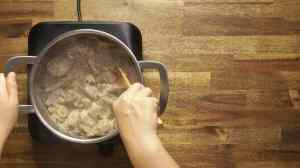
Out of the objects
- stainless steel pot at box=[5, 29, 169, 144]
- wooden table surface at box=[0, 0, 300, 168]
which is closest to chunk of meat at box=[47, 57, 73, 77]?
stainless steel pot at box=[5, 29, 169, 144]

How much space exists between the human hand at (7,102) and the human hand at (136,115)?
0.15 m

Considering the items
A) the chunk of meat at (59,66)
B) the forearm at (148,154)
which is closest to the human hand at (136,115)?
the forearm at (148,154)

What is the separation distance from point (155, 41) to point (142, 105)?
0.68 feet

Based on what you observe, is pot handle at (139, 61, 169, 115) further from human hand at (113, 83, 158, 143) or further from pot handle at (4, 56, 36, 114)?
pot handle at (4, 56, 36, 114)

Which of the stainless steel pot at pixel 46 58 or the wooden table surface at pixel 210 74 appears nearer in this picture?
the stainless steel pot at pixel 46 58

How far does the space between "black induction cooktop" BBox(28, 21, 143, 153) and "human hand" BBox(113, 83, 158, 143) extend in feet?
0.38

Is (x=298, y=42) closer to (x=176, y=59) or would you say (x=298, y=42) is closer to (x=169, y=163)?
(x=176, y=59)

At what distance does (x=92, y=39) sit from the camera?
669 mm

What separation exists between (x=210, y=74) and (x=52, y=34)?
0.96ft

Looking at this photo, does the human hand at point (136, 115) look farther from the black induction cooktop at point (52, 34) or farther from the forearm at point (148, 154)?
the black induction cooktop at point (52, 34)

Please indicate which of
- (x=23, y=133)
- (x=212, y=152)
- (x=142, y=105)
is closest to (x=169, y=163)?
(x=142, y=105)

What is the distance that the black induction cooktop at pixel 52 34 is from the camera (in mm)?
710

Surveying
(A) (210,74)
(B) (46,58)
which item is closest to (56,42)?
(B) (46,58)

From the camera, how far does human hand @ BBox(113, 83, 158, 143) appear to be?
24.0 inches
